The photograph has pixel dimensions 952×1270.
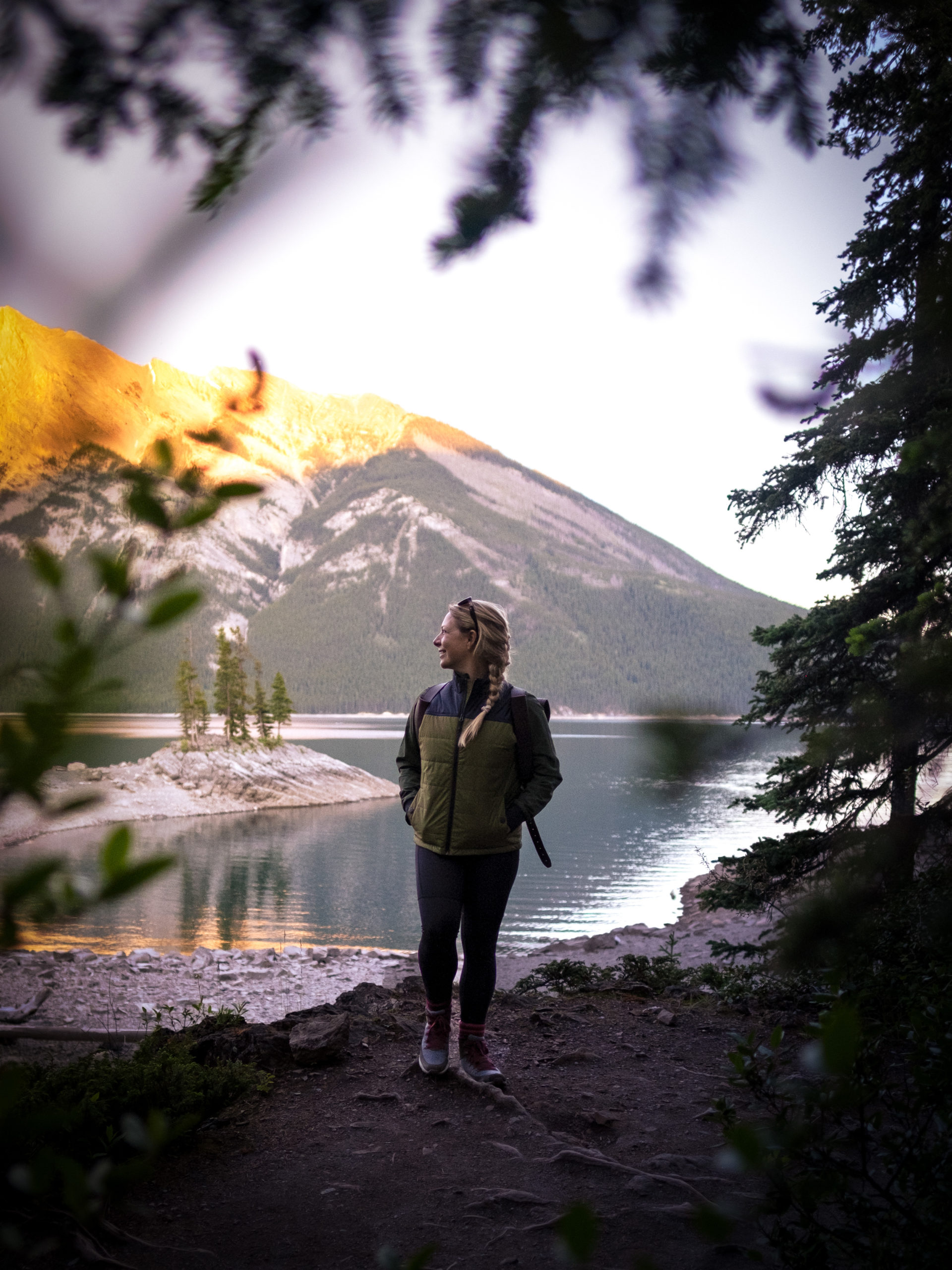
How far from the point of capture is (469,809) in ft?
10.5

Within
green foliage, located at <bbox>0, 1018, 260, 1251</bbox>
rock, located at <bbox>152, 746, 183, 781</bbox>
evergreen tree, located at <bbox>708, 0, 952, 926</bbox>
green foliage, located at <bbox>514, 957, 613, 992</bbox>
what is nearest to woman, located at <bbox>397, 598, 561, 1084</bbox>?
green foliage, located at <bbox>0, 1018, 260, 1251</bbox>

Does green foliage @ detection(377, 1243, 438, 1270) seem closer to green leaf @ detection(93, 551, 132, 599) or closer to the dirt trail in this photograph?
green leaf @ detection(93, 551, 132, 599)

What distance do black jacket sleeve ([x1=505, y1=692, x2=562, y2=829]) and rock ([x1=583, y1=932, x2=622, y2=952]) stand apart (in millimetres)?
9438

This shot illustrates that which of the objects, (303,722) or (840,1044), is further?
(303,722)

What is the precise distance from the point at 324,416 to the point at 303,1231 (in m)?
2.21

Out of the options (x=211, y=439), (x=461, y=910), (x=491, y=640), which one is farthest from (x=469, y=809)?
(x=211, y=439)

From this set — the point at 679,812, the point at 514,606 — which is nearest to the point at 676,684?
the point at 679,812

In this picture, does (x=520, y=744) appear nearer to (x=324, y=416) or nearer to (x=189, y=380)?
Answer: (x=324, y=416)

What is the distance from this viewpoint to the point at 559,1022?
448 centimetres

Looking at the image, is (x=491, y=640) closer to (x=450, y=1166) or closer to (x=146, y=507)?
(x=450, y=1166)

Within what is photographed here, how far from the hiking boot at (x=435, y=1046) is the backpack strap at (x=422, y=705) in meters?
1.22

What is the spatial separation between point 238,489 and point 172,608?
134mm

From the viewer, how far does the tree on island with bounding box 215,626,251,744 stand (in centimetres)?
4062

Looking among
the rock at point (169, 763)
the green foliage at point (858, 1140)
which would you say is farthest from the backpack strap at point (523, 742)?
the rock at point (169, 763)
